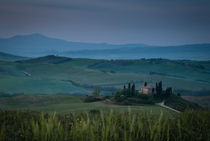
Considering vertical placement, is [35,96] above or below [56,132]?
below

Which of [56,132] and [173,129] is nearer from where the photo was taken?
[56,132]

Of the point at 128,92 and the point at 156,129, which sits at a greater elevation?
the point at 156,129

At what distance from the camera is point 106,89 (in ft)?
620

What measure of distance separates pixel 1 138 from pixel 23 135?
1112 mm

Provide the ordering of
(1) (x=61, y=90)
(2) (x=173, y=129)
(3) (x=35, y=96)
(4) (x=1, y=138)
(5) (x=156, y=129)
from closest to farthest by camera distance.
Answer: (4) (x=1, y=138) → (5) (x=156, y=129) → (2) (x=173, y=129) → (3) (x=35, y=96) → (1) (x=61, y=90)

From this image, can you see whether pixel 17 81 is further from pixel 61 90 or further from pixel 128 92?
pixel 128 92

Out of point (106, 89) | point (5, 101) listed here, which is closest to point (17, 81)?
point (106, 89)

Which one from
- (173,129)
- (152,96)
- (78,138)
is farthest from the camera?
(152,96)

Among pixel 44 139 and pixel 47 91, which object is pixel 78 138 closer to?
pixel 44 139

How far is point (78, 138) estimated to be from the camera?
856 centimetres

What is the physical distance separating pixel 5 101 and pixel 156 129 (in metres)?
102

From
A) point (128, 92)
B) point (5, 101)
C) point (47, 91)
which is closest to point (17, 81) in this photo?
point (47, 91)

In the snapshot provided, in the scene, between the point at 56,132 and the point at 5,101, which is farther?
the point at 5,101

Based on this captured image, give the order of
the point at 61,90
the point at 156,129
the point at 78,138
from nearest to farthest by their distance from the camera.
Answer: the point at 78,138
the point at 156,129
the point at 61,90
